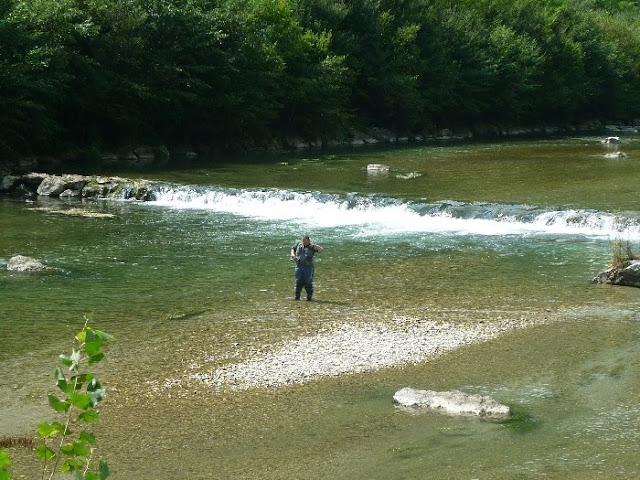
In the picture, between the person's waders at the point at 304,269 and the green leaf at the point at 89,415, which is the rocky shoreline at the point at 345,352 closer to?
the person's waders at the point at 304,269

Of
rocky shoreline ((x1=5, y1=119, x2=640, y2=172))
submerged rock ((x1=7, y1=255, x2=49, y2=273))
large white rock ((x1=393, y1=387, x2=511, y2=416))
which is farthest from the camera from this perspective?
rocky shoreline ((x1=5, y1=119, x2=640, y2=172))

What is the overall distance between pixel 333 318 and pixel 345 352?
2547 mm

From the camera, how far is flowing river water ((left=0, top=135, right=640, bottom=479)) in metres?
11.7

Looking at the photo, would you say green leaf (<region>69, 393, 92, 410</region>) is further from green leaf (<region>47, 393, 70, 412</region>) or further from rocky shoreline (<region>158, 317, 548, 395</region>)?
rocky shoreline (<region>158, 317, 548, 395</region>)

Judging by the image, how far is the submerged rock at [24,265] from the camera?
23547mm

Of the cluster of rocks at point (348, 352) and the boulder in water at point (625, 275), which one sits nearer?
the cluster of rocks at point (348, 352)

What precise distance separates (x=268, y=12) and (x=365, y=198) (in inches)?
1330

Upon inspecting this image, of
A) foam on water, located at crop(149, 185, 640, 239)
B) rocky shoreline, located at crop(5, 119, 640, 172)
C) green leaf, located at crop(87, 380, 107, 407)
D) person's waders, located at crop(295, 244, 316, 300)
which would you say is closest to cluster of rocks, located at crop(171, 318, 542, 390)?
person's waders, located at crop(295, 244, 316, 300)

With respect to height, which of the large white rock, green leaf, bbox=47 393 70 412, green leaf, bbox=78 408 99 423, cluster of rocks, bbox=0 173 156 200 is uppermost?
green leaf, bbox=47 393 70 412

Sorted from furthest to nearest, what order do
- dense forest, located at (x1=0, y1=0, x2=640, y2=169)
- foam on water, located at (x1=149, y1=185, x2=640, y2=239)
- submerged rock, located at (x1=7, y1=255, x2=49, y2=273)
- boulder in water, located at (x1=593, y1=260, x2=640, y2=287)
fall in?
dense forest, located at (x1=0, y1=0, x2=640, y2=169), foam on water, located at (x1=149, y1=185, x2=640, y2=239), submerged rock, located at (x1=7, y1=255, x2=49, y2=273), boulder in water, located at (x1=593, y1=260, x2=640, y2=287)

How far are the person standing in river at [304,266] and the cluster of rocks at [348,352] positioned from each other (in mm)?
2135

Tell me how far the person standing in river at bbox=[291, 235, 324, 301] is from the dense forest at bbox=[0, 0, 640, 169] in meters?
27.8

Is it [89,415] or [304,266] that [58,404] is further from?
[304,266]

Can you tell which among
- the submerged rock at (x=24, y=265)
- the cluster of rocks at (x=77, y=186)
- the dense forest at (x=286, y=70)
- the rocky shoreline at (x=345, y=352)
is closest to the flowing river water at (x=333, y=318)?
the rocky shoreline at (x=345, y=352)
